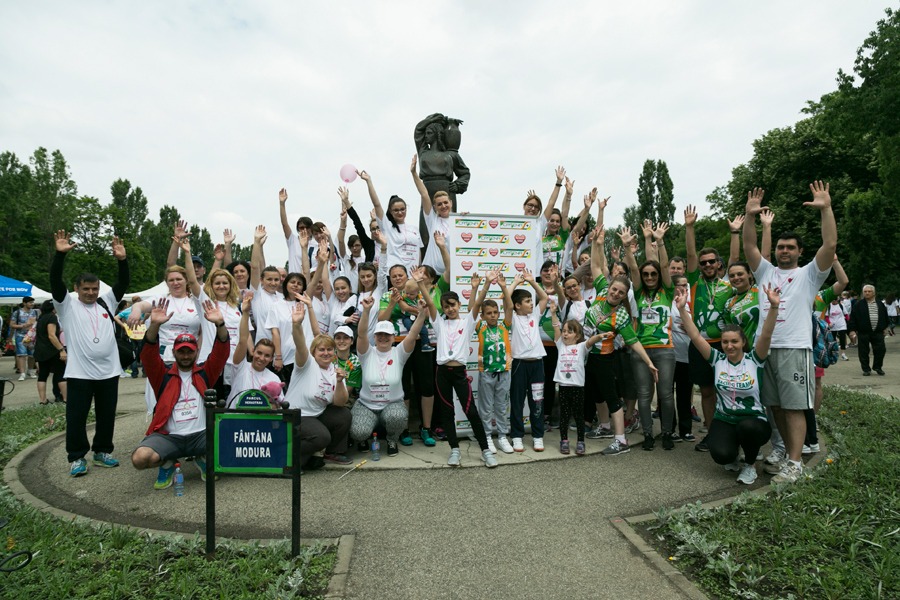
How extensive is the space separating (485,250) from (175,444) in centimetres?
385

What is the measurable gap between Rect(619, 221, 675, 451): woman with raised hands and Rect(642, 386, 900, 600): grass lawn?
59.9 inches

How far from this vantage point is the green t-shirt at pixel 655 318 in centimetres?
606

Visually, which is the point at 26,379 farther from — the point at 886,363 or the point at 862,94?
the point at 862,94

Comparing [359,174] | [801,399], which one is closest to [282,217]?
[359,174]

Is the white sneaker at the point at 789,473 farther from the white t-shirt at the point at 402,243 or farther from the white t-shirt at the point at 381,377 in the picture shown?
the white t-shirt at the point at 402,243

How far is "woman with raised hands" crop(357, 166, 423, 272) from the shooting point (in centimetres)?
761

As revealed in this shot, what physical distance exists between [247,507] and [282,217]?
4.58 meters

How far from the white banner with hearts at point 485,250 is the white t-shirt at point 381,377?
107 cm

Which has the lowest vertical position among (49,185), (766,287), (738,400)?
(738,400)

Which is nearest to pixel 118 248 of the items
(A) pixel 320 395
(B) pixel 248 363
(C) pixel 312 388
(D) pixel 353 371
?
(B) pixel 248 363

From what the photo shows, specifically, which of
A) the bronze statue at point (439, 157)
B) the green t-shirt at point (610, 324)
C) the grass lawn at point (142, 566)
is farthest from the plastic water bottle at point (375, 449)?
the bronze statue at point (439, 157)

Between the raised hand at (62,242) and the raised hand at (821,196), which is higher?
the raised hand at (821,196)

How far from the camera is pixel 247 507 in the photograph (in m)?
4.40

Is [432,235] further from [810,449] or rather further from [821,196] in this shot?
[810,449]
